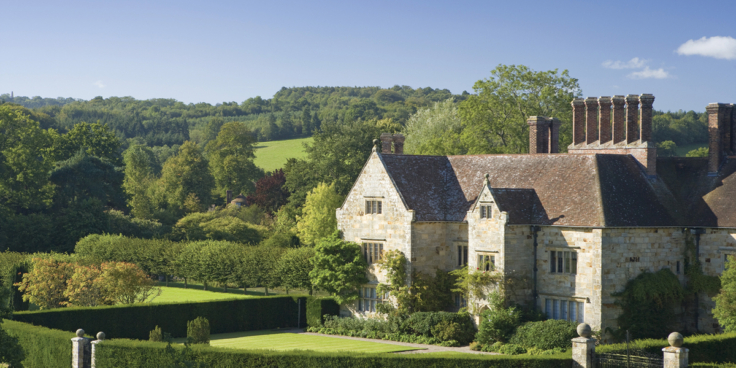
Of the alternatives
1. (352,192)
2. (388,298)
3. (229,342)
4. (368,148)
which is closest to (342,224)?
(352,192)

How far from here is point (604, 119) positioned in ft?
128

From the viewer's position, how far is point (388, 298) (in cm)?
4038

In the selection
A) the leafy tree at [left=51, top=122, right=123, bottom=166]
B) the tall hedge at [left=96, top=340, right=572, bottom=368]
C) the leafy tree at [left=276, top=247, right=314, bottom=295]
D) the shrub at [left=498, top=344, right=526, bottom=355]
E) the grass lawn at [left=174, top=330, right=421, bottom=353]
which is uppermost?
the leafy tree at [left=51, top=122, right=123, bottom=166]

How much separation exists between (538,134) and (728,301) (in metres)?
13.7

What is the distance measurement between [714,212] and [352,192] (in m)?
18.4

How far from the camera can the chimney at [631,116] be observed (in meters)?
37.4

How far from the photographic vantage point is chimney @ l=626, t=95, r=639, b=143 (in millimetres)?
37438

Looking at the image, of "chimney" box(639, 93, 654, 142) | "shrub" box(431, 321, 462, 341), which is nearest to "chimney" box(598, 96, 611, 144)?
"chimney" box(639, 93, 654, 142)

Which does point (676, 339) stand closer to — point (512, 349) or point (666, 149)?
point (512, 349)

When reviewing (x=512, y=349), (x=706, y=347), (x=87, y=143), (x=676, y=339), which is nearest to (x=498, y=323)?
(x=512, y=349)

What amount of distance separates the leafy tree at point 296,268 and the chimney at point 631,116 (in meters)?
20.7

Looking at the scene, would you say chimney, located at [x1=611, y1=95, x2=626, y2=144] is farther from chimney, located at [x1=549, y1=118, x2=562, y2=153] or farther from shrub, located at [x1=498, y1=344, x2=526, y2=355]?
shrub, located at [x1=498, y1=344, x2=526, y2=355]

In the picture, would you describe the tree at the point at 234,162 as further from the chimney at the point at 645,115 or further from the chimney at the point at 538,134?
the chimney at the point at 645,115

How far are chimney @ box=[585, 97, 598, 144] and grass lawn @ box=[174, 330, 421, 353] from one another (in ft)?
47.9
